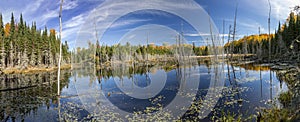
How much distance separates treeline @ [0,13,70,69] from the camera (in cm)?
5557

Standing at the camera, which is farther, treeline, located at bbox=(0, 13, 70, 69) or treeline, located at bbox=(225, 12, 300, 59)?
treeline, located at bbox=(0, 13, 70, 69)

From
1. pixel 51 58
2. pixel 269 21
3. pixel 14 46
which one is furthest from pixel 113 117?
pixel 51 58

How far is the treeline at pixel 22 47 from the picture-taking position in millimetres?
55569

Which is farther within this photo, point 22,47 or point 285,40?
point 22,47

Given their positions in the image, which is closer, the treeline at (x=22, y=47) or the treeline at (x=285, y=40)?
the treeline at (x=285, y=40)

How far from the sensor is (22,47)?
58.2 meters

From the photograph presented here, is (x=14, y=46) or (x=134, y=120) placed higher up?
(x=14, y=46)

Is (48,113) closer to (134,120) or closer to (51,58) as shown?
(134,120)

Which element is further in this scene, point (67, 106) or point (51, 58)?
point (51, 58)

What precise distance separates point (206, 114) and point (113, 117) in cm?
514

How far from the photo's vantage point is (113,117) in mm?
11438

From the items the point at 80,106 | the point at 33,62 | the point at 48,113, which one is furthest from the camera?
the point at 33,62

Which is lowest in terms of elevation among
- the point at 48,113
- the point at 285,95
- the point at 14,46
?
the point at 48,113

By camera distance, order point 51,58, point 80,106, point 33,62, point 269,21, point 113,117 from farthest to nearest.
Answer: point 51,58, point 33,62, point 269,21, point 80,106, point 113,117
